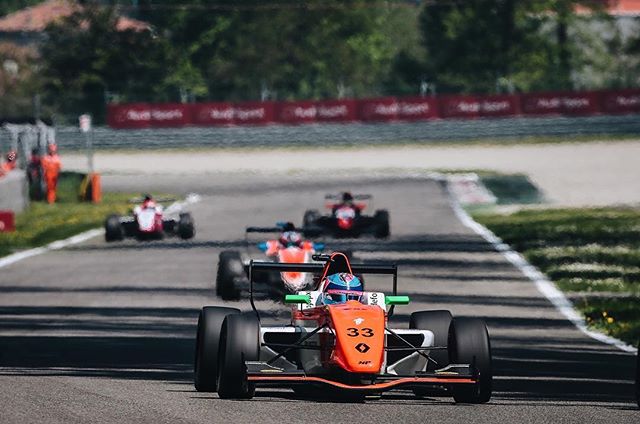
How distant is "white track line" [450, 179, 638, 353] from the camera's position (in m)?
18.1

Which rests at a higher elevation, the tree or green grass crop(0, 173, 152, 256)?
the tree

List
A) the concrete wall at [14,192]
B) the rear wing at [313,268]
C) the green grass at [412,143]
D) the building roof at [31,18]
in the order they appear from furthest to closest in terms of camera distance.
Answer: the building roof at [31,18], the green grass at [412,143], the concrete wall at [14,192], the rear wing at [313,268]

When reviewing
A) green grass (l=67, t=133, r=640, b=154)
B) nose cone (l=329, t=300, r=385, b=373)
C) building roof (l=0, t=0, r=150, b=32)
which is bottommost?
green grass (l=67, t=133, r=640, b=154)

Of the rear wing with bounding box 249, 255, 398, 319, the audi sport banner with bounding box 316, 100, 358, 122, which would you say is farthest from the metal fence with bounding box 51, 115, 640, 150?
the rear wing with bounding box 249, 255, 398, 319

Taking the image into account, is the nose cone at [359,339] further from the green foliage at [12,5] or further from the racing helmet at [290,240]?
the green foliage at [12,5]

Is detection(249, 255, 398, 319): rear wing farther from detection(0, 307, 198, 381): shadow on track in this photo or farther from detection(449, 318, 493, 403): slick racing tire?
detection(0, 307, 198, 381): shadow on track

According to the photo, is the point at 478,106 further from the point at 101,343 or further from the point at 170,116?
the point at 101,343

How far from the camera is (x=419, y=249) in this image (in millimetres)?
29953

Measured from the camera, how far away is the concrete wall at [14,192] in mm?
39750

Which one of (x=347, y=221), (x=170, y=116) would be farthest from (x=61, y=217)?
(x=170, y=116)

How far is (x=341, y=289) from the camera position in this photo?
13.1 metres

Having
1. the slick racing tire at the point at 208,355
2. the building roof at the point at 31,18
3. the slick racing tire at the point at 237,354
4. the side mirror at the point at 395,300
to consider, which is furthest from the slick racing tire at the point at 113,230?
the building roof at the point at 31,18

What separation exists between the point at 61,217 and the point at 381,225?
34.2ft

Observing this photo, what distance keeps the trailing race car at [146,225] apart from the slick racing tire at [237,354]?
63.5 feet
